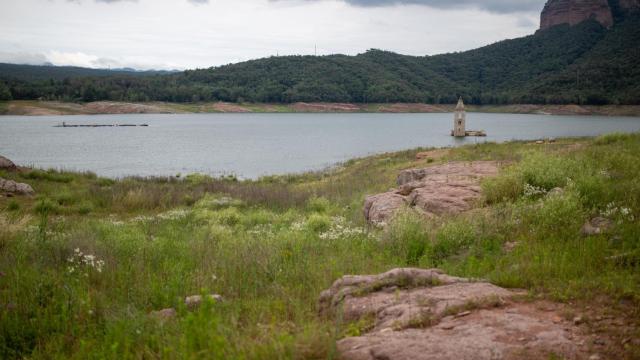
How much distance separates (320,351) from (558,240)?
15.7 feet

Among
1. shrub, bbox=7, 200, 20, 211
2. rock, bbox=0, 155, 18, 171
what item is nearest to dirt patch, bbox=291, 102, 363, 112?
rock, bbox=0, 155, 18, 171

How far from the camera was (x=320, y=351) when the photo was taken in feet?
11.9

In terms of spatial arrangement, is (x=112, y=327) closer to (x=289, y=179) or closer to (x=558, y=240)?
(x=558, y=240)

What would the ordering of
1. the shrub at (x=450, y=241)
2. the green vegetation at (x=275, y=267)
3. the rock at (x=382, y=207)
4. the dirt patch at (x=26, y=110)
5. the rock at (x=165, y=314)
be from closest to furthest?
the green vegetation at (x=275, y=267) → the rock at (x=165, y=314) → the shrub at (x=450, y=241) → the rock at (x=382, y=207) → the dirt patch at (x=26, y=110)

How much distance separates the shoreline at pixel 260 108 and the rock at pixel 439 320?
112395 millimetres

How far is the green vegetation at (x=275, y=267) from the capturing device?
14.1 ft

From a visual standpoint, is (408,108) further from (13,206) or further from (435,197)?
(435,197)

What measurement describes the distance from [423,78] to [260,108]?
65689 mm

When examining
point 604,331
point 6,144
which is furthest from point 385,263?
point 6,144

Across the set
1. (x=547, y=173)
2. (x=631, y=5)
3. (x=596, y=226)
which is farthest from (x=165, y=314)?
(x=631, y=5)

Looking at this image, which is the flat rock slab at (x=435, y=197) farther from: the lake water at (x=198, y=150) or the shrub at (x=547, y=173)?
the lake water at (x=198, y=150)

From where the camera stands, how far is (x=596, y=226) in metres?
7.09

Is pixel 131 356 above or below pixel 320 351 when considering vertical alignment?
below

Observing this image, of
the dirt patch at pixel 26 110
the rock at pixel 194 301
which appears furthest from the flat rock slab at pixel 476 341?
the dirt patch at pixel 26 110
